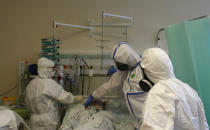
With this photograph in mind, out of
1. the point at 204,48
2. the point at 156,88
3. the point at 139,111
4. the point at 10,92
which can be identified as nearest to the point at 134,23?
the point at 204,48

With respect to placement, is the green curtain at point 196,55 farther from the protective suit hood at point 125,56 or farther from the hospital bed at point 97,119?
the hospital bed at point 97,119

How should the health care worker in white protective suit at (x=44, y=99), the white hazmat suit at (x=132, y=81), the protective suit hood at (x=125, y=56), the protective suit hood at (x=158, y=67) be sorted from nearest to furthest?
1. the protective suit hood at (x=158, y=67)
2. the white hazmat suit at (x=132, y=81)
3. the protective suit hood at (x=125, y=56)
4. the health care worker in white protective suit at (x=44, y=99)

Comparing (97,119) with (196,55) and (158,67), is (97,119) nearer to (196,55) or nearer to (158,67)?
(158,67)

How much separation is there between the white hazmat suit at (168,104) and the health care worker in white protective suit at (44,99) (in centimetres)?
139

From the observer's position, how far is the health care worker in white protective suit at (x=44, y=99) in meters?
2.09

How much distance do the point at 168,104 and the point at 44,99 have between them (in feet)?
5.50

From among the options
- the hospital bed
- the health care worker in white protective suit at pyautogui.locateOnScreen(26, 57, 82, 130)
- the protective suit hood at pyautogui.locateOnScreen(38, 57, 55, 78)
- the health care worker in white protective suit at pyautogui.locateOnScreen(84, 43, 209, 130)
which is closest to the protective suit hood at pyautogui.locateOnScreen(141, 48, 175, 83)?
the health care worker in white protective suit at pyautogui.locateOnScreen(84, 43, 209, 130)

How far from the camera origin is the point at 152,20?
2916 millimetres

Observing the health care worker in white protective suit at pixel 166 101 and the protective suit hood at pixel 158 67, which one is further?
the protective suit hood at pixel 158 67

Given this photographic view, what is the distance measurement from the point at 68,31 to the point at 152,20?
1472mm

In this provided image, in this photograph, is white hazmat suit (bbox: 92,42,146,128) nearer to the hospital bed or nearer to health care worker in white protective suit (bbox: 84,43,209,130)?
the hospital bed

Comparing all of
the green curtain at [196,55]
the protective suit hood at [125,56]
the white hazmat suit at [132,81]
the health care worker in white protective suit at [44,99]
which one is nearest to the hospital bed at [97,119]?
the white hazmat suit at [132,81]

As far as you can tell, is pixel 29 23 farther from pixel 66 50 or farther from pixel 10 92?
pixel 10 92

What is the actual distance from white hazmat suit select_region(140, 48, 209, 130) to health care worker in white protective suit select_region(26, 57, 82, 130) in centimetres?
139
